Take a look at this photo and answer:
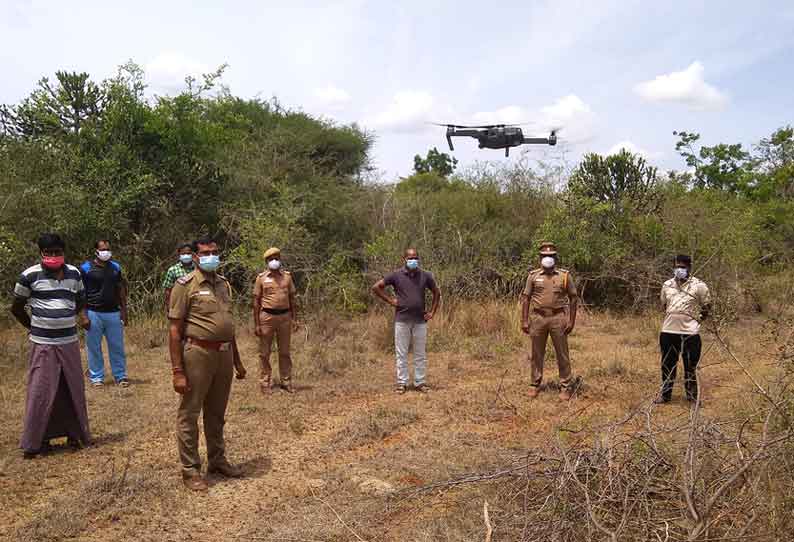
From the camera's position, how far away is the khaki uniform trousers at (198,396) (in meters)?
4.80

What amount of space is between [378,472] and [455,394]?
99.2 inches

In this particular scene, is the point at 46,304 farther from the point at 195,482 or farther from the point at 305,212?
the point at 305,212

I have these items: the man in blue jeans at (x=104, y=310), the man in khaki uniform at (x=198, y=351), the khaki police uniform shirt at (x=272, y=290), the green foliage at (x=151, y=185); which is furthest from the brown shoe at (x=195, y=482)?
the green foliage at (x=151, y=185)

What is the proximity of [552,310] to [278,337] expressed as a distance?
10.0 ft

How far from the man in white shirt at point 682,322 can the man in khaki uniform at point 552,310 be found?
0.93 meters

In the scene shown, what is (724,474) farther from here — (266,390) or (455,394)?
(266,390)

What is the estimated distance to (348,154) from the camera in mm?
19453

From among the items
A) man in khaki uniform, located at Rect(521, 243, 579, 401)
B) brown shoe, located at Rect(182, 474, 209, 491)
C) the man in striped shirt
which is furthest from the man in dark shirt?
the man in striped shirt

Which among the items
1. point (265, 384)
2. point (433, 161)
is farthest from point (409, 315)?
point (433, 161)

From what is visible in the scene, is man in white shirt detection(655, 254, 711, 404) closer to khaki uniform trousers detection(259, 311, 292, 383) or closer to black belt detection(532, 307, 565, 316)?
black belt detection(532, 307, 565, 316)

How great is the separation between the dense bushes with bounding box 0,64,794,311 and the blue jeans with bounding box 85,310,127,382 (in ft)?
12.2

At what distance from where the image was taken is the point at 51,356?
5547mm

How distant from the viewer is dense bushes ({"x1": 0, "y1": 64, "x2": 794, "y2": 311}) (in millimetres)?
12195

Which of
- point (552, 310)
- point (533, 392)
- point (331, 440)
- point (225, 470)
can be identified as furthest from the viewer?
point (533, 392)
